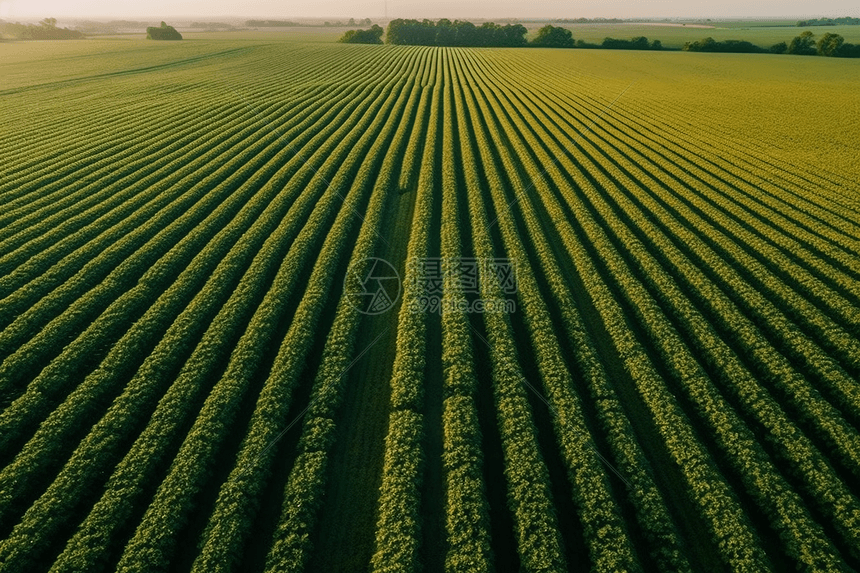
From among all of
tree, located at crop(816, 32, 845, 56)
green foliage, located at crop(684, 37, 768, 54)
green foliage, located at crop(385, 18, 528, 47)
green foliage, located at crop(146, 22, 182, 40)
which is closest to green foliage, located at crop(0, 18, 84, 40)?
green foliage, located at crop(146, 22, 182, 40)

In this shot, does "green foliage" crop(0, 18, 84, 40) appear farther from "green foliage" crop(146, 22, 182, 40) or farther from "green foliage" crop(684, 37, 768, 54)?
"green foliage" crop(684, 37, 768, 54)

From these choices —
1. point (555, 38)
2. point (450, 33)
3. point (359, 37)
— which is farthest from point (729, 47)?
point (359, 37)

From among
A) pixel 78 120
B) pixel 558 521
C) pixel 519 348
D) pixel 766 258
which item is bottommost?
pixel 558 521

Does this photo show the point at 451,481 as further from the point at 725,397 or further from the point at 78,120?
the point at 78,120

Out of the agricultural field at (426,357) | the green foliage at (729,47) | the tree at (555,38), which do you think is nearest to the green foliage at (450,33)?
the tree at (555,38)

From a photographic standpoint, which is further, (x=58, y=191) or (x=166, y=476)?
(x=58, y=191)

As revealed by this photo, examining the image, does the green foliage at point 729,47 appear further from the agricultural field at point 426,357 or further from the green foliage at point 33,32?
the green foliage at point 33,32

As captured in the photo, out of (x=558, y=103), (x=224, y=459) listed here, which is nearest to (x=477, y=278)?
(x=224, y=459)
